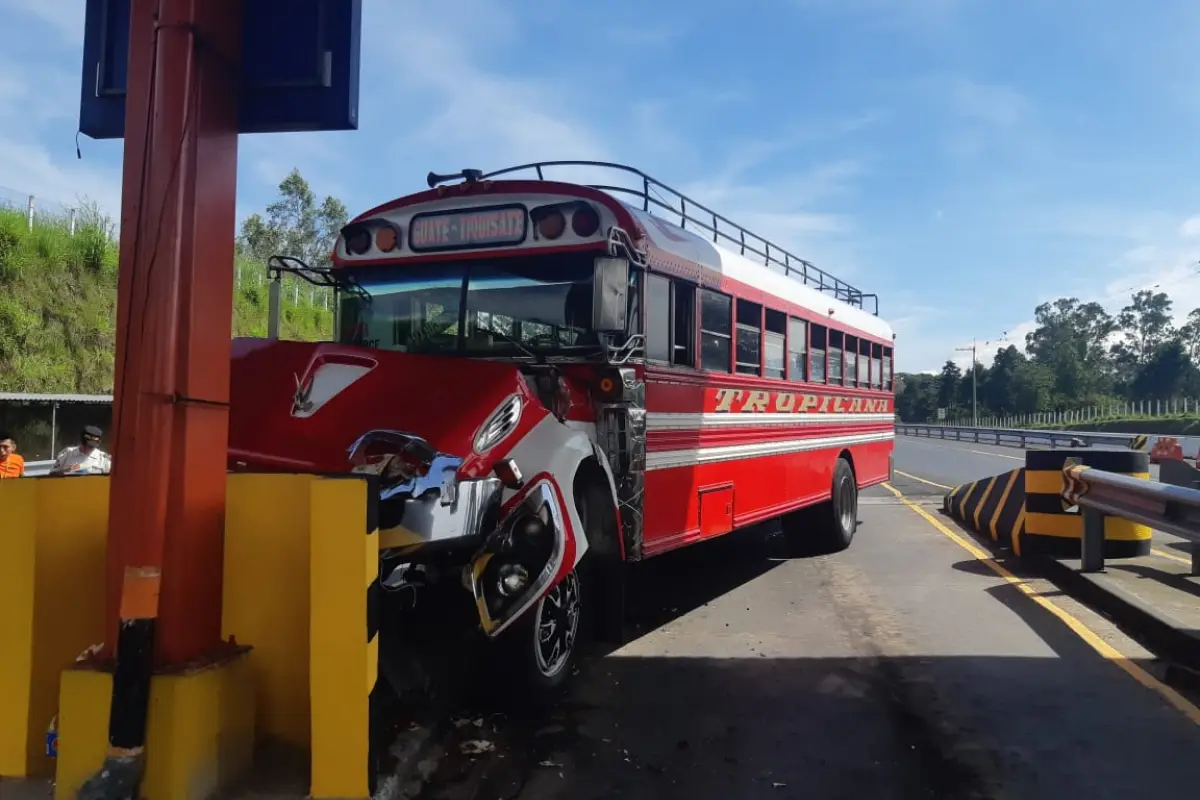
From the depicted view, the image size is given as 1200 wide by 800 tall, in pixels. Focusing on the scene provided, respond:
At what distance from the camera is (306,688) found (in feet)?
11.2

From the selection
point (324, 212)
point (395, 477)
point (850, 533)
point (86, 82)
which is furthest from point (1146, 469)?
point (324, 212)

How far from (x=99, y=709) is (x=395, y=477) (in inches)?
50.1

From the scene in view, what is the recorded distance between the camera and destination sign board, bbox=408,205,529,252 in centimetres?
556

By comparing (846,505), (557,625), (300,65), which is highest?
(300,65)

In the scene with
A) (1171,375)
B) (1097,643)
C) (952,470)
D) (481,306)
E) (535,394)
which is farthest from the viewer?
(1171,375)

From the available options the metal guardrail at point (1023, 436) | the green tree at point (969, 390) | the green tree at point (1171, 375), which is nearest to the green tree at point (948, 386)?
the green tree at point (969, 390)

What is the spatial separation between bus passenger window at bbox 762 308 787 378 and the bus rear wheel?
2.25 meters

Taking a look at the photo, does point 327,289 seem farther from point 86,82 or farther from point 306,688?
point 306,688

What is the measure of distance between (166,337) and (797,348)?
6929 millimetres

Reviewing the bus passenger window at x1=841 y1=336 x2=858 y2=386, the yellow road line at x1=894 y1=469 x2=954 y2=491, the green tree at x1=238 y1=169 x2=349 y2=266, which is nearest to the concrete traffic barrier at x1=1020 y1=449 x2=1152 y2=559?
the bus passenger window at x1=841 y1=336 x2=858 y2=386

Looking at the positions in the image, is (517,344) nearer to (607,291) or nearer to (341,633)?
(607,291)

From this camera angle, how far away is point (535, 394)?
4789 millimetres

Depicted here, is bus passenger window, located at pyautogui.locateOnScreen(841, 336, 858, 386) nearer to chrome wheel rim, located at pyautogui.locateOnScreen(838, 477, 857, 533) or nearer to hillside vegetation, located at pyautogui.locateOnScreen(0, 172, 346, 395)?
chrome wheel rim, located at pyautogui.locateOnScreen(838, 477, 857, 533)

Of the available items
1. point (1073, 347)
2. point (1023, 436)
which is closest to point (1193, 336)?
point (1073, 347)
